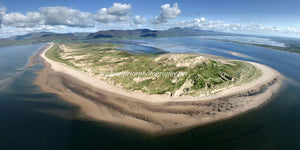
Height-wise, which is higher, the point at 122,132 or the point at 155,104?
the point at 155,104

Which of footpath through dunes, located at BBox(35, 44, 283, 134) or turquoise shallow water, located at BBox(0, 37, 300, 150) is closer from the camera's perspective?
turquoise shallow water, located at BBox(0, 37, 300, 150)

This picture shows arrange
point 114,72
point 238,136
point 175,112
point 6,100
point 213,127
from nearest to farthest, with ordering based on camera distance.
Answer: point 238,136, point 213,127, point 175,112, point 6,100, point 114,72

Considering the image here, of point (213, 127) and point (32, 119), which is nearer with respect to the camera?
point (213, 127)

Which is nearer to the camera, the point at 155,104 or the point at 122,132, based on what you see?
the point at 122,132

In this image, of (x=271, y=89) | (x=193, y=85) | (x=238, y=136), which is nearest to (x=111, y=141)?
(x=238, y=136)

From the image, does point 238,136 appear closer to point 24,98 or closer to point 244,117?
point 244,117

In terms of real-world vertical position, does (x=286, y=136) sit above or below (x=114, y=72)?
below

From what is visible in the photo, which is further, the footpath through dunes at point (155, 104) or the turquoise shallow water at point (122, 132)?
the footpath through dunes at point (155, 104)

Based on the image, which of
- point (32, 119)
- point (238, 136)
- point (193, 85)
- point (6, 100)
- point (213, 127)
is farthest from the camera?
point (193, 85)
